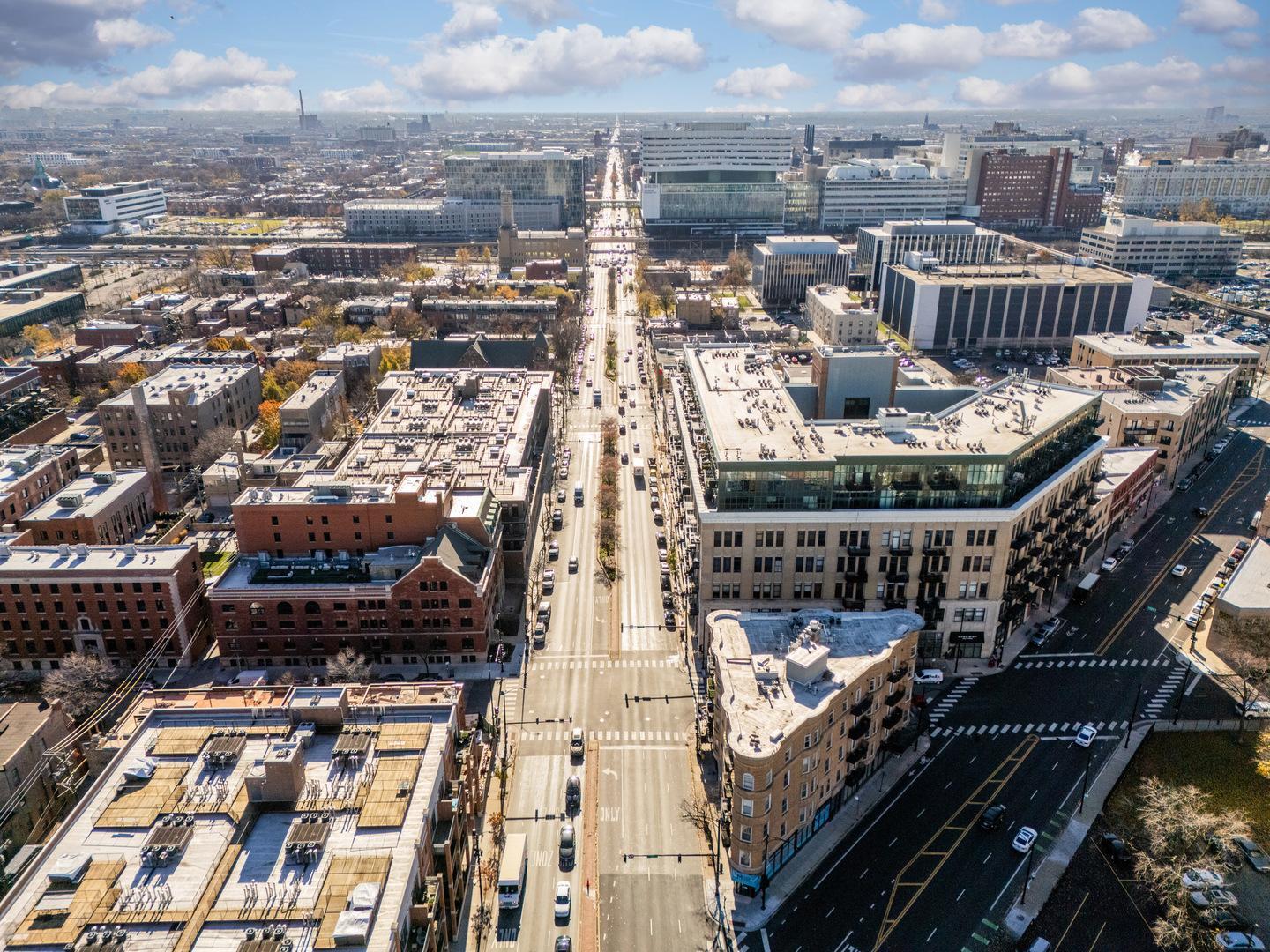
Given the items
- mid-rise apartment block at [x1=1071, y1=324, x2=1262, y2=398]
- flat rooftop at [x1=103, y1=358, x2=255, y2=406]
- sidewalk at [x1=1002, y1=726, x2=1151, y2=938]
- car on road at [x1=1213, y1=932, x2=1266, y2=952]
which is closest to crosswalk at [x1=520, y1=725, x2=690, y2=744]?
sidewalk at [x1=1002, y1=726, x2=1151, y2=938]

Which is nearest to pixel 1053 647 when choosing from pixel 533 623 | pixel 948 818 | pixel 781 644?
pixel 948 818

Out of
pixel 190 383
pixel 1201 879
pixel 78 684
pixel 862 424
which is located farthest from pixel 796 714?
pixel 190 383

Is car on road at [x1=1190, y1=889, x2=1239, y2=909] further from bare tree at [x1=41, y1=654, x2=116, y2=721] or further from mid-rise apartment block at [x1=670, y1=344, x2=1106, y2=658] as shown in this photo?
bare tree at [x1=41, y1=654, x2=116, y2=721]

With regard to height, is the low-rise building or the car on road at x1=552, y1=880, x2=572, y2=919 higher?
the low-rise building

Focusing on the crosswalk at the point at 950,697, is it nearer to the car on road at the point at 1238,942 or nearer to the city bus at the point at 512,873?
the car on road at the point at 1238,942

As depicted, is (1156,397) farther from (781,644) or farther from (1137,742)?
(781,644)

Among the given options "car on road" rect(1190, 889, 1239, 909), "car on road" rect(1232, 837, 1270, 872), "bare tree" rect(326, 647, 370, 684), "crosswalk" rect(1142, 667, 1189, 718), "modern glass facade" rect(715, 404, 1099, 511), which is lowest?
"car on road" rect(1232, 837, 1270, 872)

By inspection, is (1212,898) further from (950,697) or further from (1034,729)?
(950,697)
